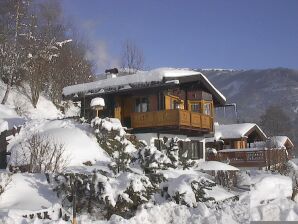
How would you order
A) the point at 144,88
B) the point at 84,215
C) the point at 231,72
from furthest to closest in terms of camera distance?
the point at 231,72
the point at 144,88
the point at 84,215

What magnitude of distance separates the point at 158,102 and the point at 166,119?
1.58 metres

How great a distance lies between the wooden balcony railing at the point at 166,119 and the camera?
81.1ft

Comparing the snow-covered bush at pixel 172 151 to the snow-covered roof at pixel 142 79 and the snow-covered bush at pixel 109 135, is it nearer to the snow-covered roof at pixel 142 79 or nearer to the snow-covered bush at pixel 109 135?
the snow-covered bush at pixel 109 135

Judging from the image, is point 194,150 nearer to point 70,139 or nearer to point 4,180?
point 70,139

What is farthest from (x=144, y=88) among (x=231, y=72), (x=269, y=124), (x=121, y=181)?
(x=231, y=72)

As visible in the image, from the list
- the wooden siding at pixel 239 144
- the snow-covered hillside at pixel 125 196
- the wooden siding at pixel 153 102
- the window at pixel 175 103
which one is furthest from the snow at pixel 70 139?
the wooden siding at pixel 239 144

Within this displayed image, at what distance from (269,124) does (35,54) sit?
2470 inches

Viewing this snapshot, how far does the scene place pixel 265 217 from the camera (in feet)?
42.9

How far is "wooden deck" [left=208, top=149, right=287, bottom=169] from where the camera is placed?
92.8 feet

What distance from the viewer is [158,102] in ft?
85.7

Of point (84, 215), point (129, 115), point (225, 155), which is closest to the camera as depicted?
point (84, 215)

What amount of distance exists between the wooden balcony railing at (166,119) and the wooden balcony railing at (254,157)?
4.18 metres

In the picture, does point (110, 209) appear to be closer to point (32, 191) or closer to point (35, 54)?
point (32, 191)

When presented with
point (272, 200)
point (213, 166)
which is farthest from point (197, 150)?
point (272, 200)
